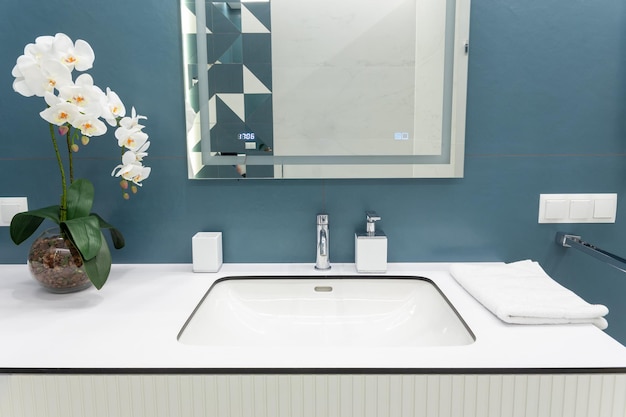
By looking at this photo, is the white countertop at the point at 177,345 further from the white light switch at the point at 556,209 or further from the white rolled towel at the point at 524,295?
the white light switch at the point at 556,209

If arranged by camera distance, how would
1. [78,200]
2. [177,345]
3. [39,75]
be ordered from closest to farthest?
[177,345] < [39,75] < [78,200]

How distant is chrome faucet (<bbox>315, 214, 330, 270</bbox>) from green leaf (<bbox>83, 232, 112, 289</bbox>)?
534 millimetres

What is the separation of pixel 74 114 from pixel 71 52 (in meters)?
0.14

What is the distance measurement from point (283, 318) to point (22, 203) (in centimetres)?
83

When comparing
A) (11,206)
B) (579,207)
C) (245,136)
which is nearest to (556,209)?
(579,207)

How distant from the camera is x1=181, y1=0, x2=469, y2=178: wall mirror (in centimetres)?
113

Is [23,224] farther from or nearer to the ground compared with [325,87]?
nearer to the ground

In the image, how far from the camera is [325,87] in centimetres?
115

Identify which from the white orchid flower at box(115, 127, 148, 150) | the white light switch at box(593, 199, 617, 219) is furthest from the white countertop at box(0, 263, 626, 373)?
the white light switch at box(593, 199, 617, 219)

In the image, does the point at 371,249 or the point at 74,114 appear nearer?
the point at 74,114

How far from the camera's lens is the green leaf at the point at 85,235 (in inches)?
36.5

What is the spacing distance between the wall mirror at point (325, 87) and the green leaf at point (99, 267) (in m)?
0.33

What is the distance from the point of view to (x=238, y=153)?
1.18 m

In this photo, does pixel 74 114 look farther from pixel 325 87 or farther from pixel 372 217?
pixel 372 217
